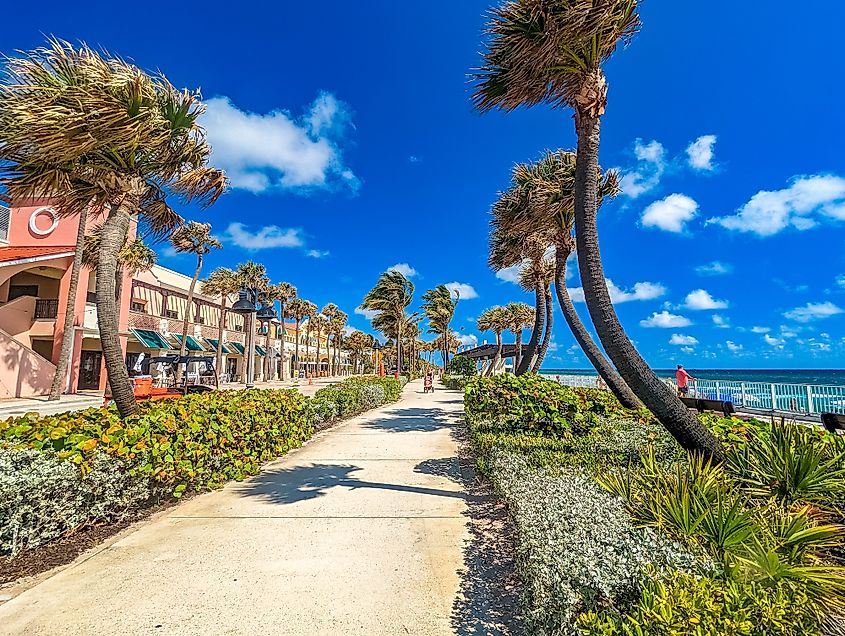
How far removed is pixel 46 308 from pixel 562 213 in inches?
1071

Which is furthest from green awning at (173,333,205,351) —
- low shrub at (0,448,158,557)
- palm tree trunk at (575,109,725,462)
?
palm tree trunk at (575,109,725,462)

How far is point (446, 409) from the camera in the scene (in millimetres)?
17031

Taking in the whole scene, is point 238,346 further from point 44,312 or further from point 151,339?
point 44,312

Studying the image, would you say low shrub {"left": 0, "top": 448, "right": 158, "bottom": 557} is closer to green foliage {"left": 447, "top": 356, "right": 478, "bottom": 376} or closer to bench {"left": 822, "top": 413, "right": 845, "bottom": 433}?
bench {"left": 822, "top": 413, "right": 845, "bottom": 433}

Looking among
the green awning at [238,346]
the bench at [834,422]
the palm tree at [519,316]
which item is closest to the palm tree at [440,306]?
the palm tree at [519,316]

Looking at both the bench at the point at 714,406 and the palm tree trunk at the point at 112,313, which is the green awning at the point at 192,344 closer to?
the palm tree trunk at the point at 112,313

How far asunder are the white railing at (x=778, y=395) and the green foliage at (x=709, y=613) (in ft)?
39.8

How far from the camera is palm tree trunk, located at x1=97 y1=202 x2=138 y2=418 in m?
5.71

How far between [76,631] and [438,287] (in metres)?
43.1

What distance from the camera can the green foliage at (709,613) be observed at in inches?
76.7

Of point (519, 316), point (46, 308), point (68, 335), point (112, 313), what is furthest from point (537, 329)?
point (519, 316)

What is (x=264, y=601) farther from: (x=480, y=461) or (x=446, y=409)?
(x=446, y=409)

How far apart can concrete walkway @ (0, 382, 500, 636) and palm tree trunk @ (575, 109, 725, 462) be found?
98.0 inches

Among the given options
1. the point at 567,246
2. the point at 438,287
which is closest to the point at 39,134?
the point at 567,246
